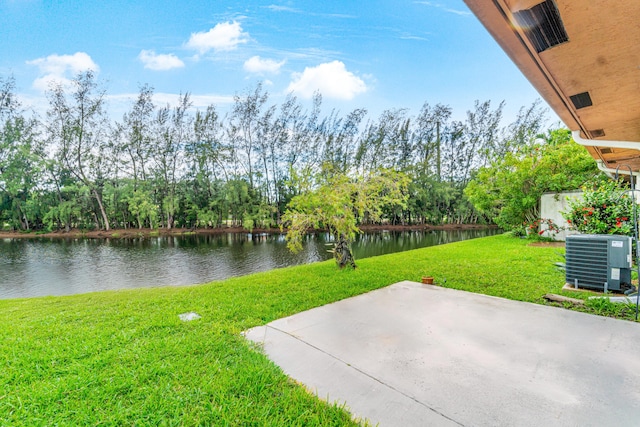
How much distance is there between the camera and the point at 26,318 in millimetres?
3293

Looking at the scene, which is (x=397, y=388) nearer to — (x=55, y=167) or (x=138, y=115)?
(x=138, y=115)

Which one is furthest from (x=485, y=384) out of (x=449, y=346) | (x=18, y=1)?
(x=18, y=1)

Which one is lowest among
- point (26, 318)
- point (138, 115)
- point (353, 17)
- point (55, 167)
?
point (26, 318)

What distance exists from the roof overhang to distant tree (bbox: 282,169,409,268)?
8.70 ft

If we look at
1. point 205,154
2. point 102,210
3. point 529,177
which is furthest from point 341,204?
point 102,210

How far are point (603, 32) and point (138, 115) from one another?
25.5m

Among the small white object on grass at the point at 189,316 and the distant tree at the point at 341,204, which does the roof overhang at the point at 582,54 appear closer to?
the distant tree at the point at 341,204

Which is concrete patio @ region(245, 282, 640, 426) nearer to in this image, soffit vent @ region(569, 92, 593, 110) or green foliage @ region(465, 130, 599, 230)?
soffit vent @ region(569, 92, 593, 110)

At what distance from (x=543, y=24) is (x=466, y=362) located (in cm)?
198

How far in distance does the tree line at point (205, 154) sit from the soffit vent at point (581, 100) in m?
17.5

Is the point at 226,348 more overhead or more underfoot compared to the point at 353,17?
more underfoot

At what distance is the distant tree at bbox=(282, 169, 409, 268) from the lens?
469 centimetres

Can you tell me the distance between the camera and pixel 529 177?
8.96 meters

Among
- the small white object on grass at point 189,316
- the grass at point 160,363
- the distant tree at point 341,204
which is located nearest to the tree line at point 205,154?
the distant tree at point 341,204
